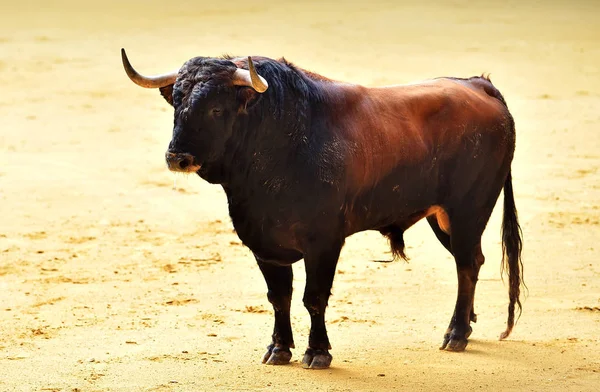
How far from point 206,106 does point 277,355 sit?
160cm

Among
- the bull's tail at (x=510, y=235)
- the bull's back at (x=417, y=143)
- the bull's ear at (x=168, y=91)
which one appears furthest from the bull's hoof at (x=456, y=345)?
the bull's ear at (x=168, y=91)

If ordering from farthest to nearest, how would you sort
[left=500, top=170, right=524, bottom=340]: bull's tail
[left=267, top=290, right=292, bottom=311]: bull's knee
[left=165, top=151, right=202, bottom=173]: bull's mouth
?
[left=500, top=170, right=524, bottom=340]: bull's tail < [left=267, top=290, right=292, bottom=311]: bull's knee < [left=165, top=151, right=202, bottom=173]: bull's mouth

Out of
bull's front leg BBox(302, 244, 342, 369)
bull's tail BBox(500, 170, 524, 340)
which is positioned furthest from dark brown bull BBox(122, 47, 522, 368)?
bull's tail BBox(500, 170, 524, 340)

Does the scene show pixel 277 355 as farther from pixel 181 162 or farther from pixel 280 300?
pixel 181 162

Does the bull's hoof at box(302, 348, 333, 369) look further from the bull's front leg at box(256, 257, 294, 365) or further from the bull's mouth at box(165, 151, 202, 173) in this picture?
the bull's mouth at box(165, 151, 202, 173)

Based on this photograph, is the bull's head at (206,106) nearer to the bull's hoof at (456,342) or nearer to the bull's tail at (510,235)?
the bull's hoof at (456,342)

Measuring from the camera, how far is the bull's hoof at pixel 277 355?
7.69m

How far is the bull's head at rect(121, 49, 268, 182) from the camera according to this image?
7.05 m

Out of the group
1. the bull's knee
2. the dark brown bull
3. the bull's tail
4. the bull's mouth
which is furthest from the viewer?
the bull's tail

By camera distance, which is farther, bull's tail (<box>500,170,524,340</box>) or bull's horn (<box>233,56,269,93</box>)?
bull's tail (<box>500,170,524,340</box>)

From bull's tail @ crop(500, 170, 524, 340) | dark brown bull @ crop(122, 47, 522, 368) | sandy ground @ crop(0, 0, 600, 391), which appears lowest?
sandy ground @ crop(0, 0, 600, 391)

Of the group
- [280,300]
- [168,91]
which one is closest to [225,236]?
[280,300]

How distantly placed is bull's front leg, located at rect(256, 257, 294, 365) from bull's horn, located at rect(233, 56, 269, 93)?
1137mm

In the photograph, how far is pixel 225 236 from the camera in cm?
1152
